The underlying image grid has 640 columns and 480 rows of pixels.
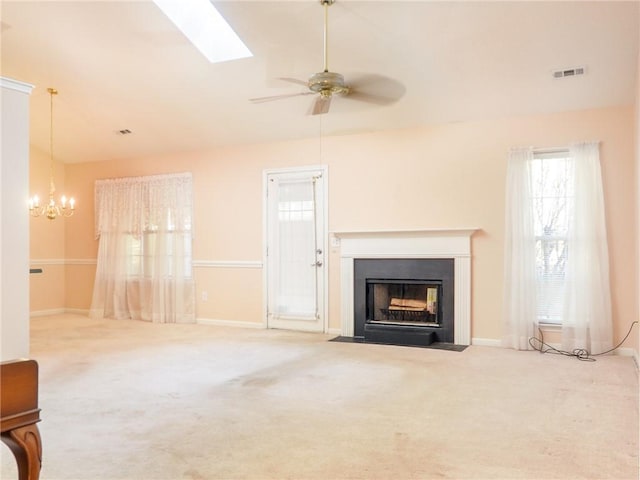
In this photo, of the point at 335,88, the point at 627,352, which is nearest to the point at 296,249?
the point at 335,88

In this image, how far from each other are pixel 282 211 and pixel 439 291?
2323mm

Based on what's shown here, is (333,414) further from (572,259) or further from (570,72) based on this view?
(570,72)

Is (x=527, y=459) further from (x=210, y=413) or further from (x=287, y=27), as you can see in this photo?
(x=287, y=27)

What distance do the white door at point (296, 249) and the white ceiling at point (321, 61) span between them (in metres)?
0.65

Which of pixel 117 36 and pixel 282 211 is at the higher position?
pixel 117 36

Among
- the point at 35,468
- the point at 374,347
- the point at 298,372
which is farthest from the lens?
the point at 374,347

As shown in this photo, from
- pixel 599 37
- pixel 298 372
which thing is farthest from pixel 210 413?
pixel 599 37

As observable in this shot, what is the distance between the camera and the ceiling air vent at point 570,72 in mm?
4339

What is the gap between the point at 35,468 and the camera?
127 cm

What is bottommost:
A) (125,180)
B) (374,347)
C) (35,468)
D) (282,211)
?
(374,347)

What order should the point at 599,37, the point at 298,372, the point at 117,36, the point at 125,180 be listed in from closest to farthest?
the point at 599,37 < the point at 298,372 < the point at 117,36 < the point at 125,180

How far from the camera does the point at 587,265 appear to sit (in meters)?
4.84

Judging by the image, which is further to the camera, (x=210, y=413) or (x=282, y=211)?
(x=282, y=211)

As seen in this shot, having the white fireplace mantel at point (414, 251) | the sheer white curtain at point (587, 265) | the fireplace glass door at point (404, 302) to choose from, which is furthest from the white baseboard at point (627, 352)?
the fireplace glass door at point (404, 302)
